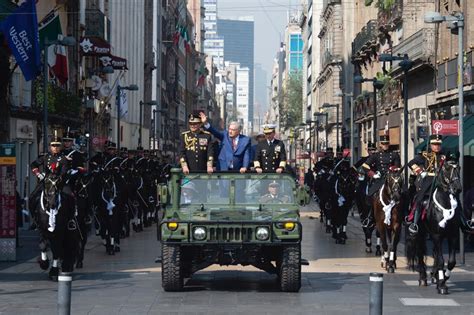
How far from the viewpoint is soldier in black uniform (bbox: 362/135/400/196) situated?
2318 cm

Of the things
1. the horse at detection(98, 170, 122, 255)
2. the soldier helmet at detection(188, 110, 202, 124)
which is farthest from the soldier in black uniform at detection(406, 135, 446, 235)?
the horse at detection(98, 170, 122, 255)

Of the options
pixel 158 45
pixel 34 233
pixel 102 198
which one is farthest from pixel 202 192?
pixel 158 45

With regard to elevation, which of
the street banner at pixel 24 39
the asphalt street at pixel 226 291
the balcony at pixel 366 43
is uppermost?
the balcony at pixel 366 43

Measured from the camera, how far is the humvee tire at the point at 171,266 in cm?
1761

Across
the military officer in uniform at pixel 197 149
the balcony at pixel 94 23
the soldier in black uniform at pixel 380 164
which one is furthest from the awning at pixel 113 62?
the military officer in uniform at pixel 197 149

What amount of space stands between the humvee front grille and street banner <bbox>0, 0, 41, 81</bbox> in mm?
18656

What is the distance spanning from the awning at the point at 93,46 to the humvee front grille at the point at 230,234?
41167 mm

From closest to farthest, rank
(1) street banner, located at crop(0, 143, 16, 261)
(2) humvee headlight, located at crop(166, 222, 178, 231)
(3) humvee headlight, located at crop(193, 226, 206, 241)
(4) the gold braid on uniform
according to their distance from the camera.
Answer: (3) humvee headlight, located at crop(193, 226, 206, 241) → (2) humvee headlight, located at crop(166, 222, 178, 231) → (4) the gold braid on uniform → (1) street banner, located at crop(0, 143, 16, 261)

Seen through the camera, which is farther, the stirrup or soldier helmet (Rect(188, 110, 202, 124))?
soldier helmet (Rect(188, 110, 202, 124))

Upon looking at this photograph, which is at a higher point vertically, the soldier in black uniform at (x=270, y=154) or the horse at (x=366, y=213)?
the soldier in black uniform at (x=270, y=154)

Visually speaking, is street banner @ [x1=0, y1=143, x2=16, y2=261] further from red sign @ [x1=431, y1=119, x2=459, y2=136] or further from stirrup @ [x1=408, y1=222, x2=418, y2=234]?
red sign @ [x1=431, y1=119, x2=459, y2=136]

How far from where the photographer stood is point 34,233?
34438 millimetres

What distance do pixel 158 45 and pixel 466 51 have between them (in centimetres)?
7612

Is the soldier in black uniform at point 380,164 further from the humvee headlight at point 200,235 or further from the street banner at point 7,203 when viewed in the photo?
the street banner at point 7,203
